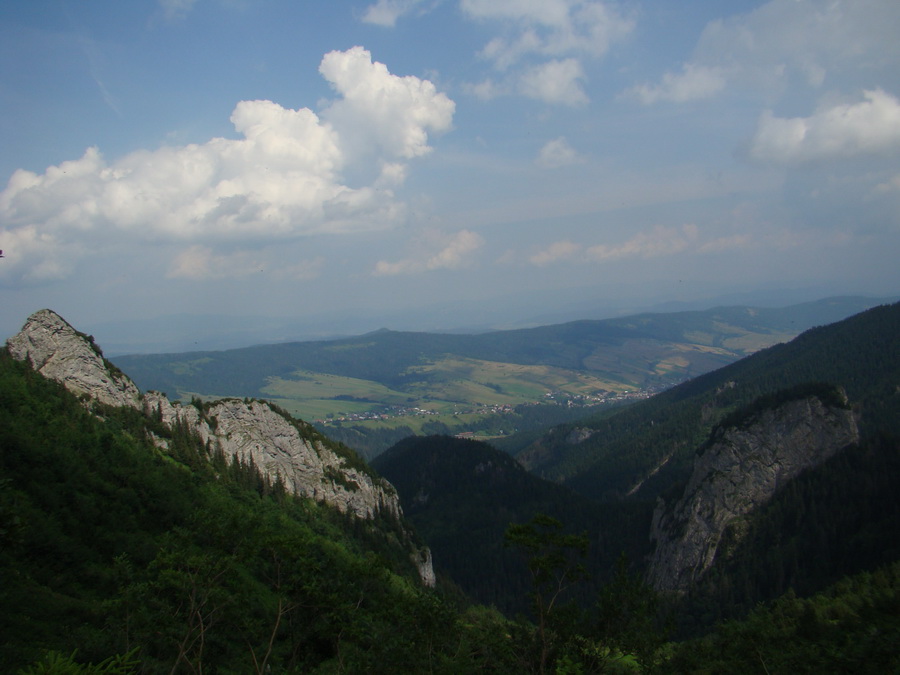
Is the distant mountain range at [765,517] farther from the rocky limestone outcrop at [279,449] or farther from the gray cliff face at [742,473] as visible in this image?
the rocky limestone outcrop at [279,449]

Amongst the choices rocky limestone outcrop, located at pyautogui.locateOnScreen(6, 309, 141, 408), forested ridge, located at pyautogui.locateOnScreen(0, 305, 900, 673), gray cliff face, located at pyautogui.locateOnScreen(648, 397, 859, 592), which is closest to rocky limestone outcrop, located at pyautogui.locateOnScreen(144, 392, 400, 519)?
forested ridge, located at pyautogui.locateOnScreen(0, 305, 900, 673)

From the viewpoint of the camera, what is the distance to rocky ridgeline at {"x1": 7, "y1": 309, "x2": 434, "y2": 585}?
102 metres

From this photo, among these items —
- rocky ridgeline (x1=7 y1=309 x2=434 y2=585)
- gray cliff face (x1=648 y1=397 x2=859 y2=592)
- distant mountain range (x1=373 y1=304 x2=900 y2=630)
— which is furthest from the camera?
gray cliff face (x1=648 y1=397 x2=859 y2=592)

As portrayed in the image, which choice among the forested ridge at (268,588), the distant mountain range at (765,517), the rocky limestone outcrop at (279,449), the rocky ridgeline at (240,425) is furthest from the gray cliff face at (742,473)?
the rocky limestone outcrop at (279,449)

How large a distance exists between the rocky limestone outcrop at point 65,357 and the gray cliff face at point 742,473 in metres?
138

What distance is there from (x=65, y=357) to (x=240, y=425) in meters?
37.5

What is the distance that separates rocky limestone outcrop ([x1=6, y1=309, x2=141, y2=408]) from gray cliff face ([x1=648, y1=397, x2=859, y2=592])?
138 meters

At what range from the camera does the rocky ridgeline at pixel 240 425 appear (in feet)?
333

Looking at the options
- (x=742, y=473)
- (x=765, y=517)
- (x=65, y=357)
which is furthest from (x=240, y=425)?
(x=765, y=517)

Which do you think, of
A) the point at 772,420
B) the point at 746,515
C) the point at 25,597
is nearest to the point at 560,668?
the point at 25,597

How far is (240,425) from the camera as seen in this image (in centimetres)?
12462

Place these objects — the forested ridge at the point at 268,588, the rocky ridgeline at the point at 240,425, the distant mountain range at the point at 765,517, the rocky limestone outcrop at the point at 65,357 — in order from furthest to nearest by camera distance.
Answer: the distant mountain range at the point at 765,517
the rocky ridgeline at the point at 240,425
the rocky limestone outcrop at the point at 65,357
the forested ridge at the point at 268,588

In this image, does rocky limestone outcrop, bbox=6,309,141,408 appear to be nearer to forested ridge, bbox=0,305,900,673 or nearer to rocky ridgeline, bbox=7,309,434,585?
rocky ridgeline, bbox=7,309,434,585

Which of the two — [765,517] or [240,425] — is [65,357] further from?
[765,517]
